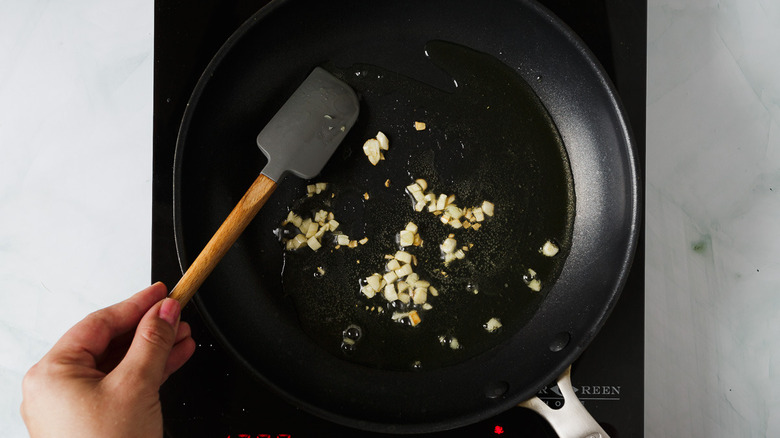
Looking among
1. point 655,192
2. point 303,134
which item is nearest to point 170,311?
point 303,134

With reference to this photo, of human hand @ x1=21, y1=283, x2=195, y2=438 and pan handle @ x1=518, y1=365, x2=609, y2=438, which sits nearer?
human hand @ x1=21, y1=283, x2=195, y2=438

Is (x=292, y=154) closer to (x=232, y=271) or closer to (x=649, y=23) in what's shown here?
(x=232, y=271)

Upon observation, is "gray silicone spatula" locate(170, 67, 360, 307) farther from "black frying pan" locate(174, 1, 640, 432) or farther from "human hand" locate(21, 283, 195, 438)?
"human hand" locate(21, 283, 195, 438)

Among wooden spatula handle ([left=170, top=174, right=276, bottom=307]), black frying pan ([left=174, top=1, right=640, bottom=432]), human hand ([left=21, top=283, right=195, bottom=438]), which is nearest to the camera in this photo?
human hand ([left=21, top=283, right=195, bottom=438])

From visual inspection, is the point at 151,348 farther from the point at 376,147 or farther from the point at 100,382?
the point at 376,147

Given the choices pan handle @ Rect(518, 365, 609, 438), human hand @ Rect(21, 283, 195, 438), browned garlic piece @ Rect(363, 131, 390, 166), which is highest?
browned garlic piece @ Rect(363, 131, 390, 166)

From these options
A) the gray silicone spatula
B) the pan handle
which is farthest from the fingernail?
the pan handle

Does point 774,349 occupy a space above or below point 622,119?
below

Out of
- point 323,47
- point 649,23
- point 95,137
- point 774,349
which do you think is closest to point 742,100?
point 649,23
